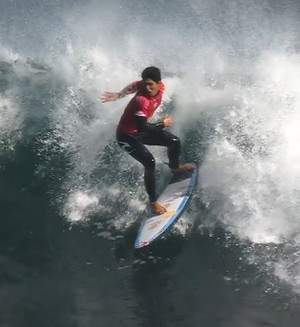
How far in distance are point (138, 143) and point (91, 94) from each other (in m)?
3.15

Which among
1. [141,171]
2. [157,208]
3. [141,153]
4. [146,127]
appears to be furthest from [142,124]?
[141,171]

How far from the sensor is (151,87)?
7.98 meters

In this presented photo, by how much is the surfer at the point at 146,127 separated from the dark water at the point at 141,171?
29.2 inches

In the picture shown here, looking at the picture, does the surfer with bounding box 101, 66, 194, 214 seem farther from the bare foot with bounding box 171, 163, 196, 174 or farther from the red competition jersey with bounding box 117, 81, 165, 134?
the bare foot with bounding box 171, 163, 196, 174

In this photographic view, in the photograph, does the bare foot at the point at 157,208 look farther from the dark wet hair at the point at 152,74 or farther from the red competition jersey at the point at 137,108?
the dark wet hair at the point at 152,74

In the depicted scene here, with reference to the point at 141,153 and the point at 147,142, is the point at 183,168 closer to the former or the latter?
the point at 147,142

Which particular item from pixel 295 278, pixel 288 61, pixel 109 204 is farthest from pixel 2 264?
pixel 288 61

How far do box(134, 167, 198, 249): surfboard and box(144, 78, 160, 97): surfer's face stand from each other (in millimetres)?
1610

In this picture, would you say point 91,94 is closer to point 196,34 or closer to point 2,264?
point 196,34

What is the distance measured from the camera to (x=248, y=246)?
823cm

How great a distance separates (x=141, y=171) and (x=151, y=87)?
6.51 feet

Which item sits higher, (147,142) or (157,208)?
(147,142)

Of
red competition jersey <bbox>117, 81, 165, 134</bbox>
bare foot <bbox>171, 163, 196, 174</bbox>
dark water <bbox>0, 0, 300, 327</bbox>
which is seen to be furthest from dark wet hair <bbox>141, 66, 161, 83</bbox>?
dark water <bbox>0, 0, 300, 327</bbox>

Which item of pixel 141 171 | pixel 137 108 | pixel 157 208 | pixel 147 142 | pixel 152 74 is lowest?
pixel 157 208
